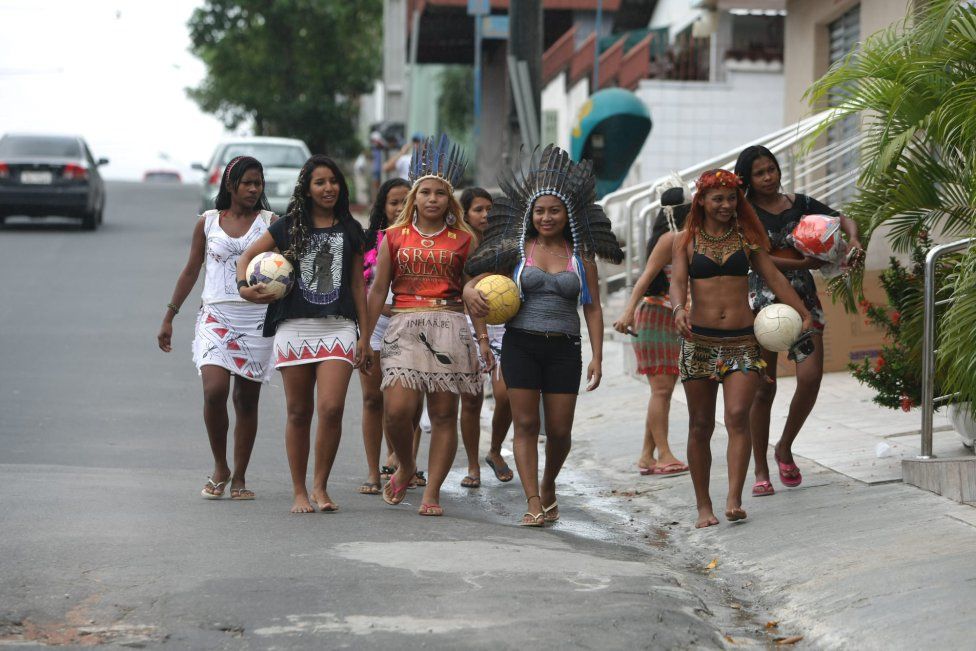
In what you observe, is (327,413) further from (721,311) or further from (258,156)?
(258,156)

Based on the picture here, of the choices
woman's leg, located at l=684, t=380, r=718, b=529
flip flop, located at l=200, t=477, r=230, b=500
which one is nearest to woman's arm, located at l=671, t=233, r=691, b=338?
woman's leg, located at l=684, t=380, r=718, b=529

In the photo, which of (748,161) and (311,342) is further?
(748,161)

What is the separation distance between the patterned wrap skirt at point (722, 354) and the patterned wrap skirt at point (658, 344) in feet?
5.83

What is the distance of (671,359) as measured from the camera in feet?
30.4

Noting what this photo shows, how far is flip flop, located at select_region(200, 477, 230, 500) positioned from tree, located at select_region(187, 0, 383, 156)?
109ft

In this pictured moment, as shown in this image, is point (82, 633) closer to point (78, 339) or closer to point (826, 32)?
point (78, 339)

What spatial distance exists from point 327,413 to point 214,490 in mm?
911

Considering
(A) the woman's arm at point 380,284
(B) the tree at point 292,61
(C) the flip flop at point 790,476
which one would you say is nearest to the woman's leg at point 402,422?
(A) the woman's arm at point 380,284

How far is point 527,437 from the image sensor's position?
7555 mm

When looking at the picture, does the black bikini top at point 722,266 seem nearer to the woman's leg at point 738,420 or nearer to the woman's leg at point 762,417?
the woman's leg at point 738,420

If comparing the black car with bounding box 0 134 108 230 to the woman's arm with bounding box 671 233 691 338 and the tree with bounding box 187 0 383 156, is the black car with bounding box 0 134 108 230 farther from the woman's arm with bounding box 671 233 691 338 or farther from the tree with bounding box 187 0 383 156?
the woman's arm with bounding box 671 233 691 338

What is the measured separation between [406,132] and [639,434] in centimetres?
3416

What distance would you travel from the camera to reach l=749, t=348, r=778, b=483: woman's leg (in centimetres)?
801

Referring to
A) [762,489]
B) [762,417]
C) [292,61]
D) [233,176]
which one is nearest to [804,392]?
[762,417]
